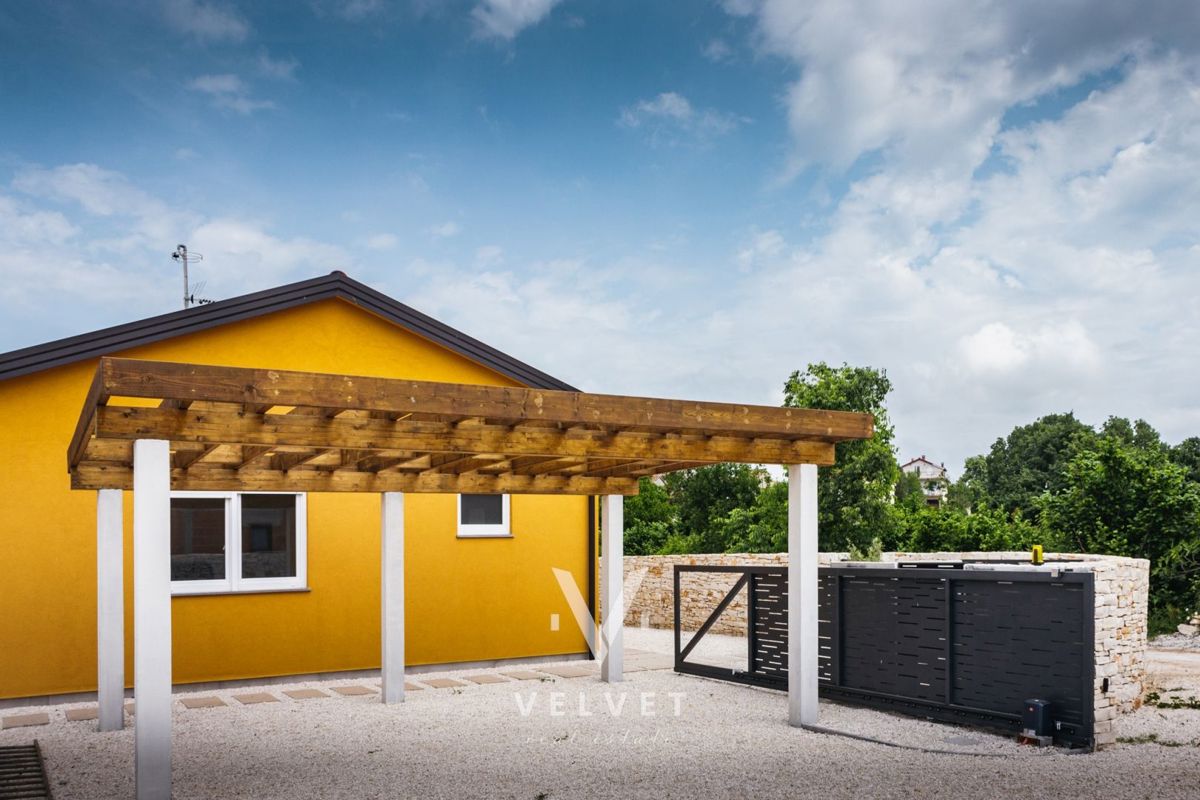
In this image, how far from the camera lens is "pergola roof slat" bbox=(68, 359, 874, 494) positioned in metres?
5.23

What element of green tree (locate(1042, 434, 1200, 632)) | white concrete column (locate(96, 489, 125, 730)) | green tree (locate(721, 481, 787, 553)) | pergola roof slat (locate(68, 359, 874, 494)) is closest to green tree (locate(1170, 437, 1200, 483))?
green tree (locate(721, 481, 787, 553))

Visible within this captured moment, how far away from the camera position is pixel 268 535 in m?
10.7

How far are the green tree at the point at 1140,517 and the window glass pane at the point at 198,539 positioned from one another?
14.2 meters

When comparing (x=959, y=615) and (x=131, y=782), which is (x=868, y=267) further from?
(x=131, y=782)

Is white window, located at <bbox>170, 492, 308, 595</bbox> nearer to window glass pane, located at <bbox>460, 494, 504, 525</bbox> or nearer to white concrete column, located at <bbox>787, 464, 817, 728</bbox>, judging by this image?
window glass pane, located at <bbox>460, 494, 504, 525</bbox>

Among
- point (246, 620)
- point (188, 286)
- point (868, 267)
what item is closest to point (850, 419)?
point (246, 620)

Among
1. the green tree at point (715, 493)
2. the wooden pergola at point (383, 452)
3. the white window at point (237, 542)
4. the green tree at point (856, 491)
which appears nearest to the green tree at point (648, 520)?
the green tree at point (715, 493)

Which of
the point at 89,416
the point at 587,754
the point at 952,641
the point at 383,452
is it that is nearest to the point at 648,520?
the point at 952,641

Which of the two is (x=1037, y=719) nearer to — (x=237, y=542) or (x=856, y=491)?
(x=237, y=542)

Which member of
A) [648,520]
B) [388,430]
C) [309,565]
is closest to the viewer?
[388,430]

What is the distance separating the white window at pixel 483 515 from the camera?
1184 cm

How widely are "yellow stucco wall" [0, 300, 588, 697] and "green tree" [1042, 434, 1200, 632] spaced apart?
9.82 m

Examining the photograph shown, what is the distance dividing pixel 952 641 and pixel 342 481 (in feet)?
18.1

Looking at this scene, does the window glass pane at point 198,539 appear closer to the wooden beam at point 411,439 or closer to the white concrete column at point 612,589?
the white concrete column at point 612,589
